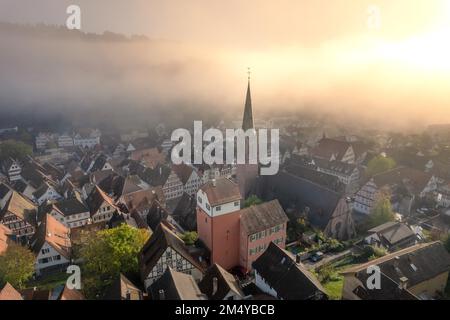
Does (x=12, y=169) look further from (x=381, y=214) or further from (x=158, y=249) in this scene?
(x=381, y=214)

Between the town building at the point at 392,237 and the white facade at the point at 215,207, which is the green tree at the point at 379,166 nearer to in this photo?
the town building at the point at 392,237

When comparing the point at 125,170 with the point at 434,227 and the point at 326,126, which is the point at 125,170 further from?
the point at 326,126

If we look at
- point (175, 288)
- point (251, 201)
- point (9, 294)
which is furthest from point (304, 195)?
point (9, 294)

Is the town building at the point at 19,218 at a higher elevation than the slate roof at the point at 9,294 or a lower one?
lower

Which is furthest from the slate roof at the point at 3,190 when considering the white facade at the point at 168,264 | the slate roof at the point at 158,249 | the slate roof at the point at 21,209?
the white facade at the point at 168,264
